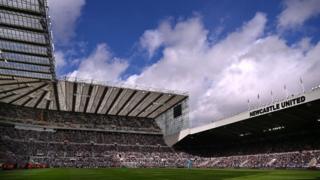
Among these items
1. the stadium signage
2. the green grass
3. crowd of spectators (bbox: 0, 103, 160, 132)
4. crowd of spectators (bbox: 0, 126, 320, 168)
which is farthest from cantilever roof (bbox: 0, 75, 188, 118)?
the green grass

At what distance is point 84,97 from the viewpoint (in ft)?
257

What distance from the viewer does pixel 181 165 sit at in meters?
83.2

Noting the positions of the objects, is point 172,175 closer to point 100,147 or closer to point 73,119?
point 100,147

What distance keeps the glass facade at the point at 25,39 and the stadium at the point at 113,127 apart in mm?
119

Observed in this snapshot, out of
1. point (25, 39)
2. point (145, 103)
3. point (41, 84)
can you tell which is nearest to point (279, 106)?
point (25, 39)

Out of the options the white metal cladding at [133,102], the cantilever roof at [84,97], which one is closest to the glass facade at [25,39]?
the cantilever roof at [84,97]

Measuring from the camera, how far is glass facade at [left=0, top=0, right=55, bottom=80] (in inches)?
1427

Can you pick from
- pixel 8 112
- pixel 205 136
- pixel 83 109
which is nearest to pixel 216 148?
pixel 205 136

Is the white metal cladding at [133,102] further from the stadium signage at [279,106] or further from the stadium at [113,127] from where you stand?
the stadium signage at [279,106]

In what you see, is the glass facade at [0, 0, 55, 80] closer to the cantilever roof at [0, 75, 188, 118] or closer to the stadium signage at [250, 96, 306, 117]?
the cantilever roof at [0, 75, 188, 118]

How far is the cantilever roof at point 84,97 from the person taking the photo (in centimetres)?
6688

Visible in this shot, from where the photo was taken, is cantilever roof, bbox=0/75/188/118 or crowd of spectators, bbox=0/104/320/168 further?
crowd of spectators, bbox=0/104/320/168

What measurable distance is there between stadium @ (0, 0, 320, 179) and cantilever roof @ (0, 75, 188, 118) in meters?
0.21

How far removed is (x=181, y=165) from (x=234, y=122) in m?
23.9
